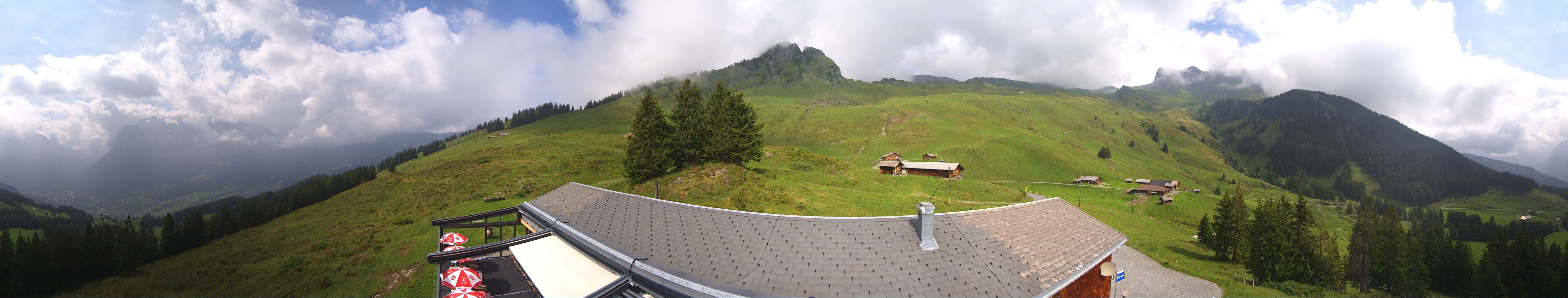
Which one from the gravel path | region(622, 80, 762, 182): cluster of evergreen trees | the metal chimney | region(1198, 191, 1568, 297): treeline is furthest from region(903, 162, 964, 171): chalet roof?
the metal chimney

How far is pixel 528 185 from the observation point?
5384 centimetres

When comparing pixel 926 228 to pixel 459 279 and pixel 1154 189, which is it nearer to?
pixel 459 279

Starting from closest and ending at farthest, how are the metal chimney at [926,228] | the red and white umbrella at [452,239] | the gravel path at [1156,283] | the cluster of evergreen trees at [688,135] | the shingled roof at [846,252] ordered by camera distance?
the shingled roof at [846,252] → the metal chimney at [926,228] → the red and white umbrella at [452,239] → the gravel path at [1156,283] → the cluster of evergreen trees at [688,135]

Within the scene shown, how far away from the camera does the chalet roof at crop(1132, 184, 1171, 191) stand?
91.8 meters

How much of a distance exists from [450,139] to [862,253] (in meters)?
212

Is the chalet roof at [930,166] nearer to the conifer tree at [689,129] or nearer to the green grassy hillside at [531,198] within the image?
the green grassy hillside at [531,198]

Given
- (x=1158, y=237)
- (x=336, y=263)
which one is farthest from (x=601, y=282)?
(x=1158, y=237)

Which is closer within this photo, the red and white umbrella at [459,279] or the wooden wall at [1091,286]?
the wooden wall at [1091,286]

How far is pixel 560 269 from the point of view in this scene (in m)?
18.0

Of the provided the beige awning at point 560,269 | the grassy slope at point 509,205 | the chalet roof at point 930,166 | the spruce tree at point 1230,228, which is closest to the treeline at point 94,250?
the grassy slope at point 509,205

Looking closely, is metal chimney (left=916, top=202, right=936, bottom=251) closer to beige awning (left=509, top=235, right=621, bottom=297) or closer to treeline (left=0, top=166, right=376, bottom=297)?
beige awning (left=509, top=235, right=621, bottom=297)

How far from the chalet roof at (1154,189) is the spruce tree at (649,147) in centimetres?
9758

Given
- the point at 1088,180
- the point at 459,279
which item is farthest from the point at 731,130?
the point at 1088,180

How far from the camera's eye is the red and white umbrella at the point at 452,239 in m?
26.3
